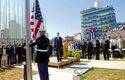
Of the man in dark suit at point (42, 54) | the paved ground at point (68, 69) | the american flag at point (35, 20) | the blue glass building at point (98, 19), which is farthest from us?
the blue glass building at point (98, 19)

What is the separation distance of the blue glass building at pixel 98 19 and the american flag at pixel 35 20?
112m

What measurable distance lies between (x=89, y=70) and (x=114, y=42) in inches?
287

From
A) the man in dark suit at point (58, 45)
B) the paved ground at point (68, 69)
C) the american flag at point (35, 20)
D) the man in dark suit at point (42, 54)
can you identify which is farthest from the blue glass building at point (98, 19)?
the man in dark suit at point (42, 54)

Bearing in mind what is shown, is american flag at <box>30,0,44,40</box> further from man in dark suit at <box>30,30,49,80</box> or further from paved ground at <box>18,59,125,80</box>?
paved ground at <box>18,59,125,80</box>

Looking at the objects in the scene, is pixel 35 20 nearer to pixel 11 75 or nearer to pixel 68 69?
pixel 11 75

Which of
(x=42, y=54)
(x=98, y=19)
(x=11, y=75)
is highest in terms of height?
(x=98, y=19)

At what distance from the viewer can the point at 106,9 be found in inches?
4975

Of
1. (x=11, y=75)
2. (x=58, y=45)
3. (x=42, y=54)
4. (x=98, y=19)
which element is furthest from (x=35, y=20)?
(x=98, y=19)

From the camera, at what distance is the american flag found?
9.24 m

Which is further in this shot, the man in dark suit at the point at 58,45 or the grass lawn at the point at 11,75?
the man in dark suit at the point at 58,45

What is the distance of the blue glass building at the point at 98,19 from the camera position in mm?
125562

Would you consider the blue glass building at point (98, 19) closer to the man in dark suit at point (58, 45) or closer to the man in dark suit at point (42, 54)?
the man in dark suit at point (58, 45)

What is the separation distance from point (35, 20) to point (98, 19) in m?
126

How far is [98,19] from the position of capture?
438 ft
